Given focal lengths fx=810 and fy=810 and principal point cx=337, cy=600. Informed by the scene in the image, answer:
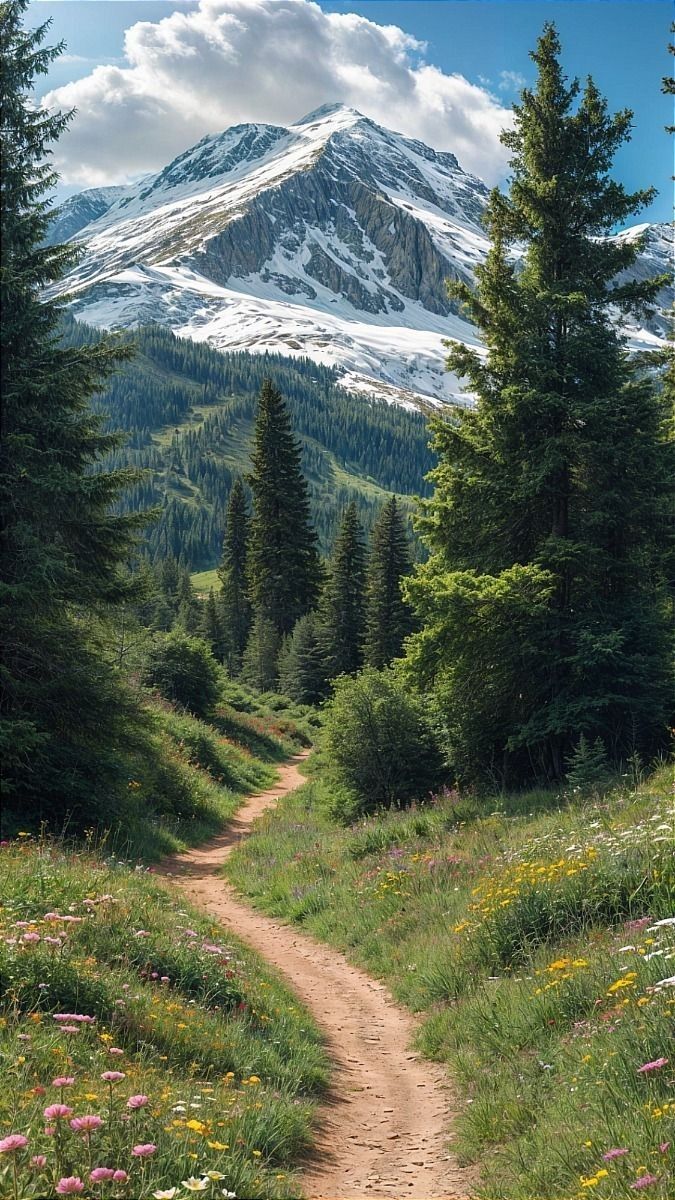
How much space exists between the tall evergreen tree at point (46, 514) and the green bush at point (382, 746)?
513 cm

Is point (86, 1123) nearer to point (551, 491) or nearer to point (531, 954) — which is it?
point (531, 954)

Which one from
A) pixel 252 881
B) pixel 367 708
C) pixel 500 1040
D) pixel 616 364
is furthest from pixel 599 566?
pixel 500 1040

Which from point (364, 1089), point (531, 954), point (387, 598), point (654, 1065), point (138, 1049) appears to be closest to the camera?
point (654, 1065)

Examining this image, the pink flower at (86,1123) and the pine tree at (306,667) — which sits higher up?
the pink flower at (86,1123)

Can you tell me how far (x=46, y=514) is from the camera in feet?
47.3

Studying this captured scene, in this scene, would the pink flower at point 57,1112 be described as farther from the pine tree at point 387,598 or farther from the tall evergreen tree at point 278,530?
the tall evergreen tree at point 278,530

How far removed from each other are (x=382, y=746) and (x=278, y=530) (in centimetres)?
3726

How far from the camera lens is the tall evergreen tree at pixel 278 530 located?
53375 mm

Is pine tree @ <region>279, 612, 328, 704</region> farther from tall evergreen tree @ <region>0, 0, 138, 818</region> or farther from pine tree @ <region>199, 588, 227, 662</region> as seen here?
tall evergreen tree @ <region>0, 0, 138, 818</region>

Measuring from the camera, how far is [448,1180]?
5352 mm

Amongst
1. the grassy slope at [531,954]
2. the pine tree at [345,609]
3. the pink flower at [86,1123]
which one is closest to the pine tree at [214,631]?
the pine tree at [345,609]

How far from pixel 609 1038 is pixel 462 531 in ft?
39.2

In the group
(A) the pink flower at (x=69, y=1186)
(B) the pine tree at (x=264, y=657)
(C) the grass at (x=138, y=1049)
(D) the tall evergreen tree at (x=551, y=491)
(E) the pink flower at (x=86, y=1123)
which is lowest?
(B) the pine tree at (x=264, y=657)

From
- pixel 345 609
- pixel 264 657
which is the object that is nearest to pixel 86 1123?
pixel 345 609
